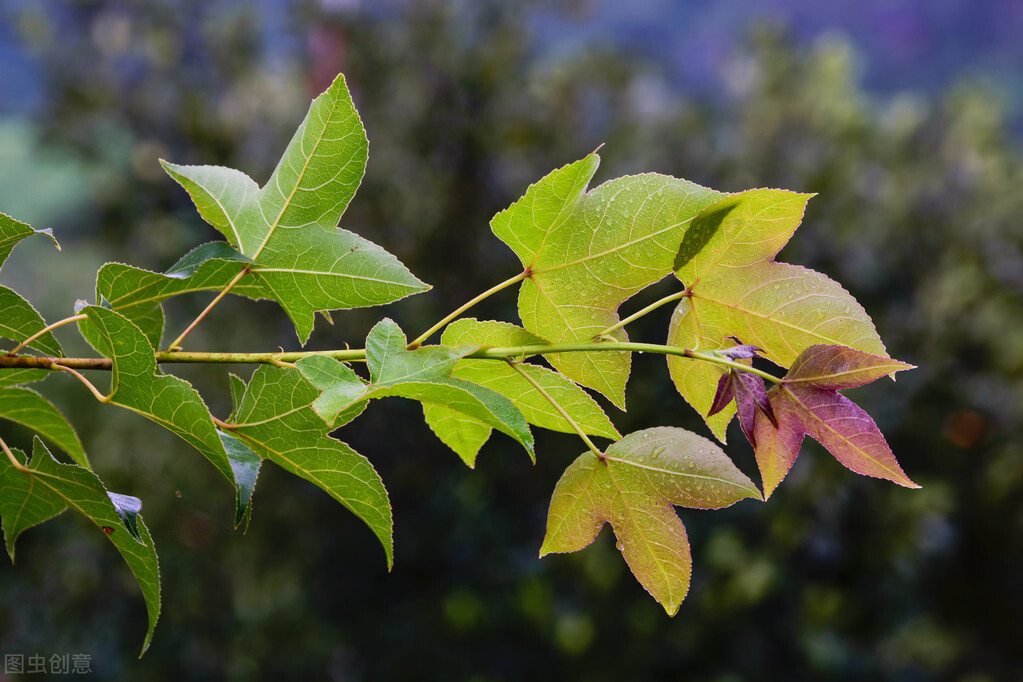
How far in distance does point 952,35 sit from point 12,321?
12.3 metres

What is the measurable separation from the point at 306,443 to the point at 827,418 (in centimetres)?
28

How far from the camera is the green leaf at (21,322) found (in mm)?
431

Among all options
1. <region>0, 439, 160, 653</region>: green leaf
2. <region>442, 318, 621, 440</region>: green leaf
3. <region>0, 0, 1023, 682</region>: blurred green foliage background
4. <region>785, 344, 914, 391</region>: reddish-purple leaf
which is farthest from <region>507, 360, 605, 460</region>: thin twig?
<region>0, 0, 1023, 682</region>: blurred green foliage background

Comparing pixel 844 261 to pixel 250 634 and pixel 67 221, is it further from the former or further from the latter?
pixel 67 221

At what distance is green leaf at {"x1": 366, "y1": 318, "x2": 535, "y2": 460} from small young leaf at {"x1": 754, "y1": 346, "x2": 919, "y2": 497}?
14 centimetres

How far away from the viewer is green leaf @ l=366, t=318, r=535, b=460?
35cm

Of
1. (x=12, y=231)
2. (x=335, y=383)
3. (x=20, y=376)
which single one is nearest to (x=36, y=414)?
(x=20, y=376)

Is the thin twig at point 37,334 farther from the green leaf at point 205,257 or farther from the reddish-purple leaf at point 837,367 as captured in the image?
the reddish-purple leaf at point 837,367

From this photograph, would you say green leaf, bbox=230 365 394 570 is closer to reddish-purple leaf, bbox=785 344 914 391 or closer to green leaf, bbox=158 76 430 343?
green leaf, bbox=158 76 430 343

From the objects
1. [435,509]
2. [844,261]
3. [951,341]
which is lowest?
[435,509]

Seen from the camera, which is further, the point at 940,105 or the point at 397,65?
the point at 940,105

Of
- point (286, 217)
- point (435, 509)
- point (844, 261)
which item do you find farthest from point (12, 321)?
point (844, 261)

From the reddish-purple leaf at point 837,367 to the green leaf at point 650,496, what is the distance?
66 mm

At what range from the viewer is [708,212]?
0.40 meters
